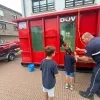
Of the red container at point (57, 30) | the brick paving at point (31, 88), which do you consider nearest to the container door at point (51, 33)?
the red container at point (57, 30)

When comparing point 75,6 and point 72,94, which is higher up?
point 75,6

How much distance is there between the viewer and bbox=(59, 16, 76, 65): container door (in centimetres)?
472

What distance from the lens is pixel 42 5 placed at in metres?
9.61

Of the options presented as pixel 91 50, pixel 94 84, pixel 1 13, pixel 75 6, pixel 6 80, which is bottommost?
pixel 6 80

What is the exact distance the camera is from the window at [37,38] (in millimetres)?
5480

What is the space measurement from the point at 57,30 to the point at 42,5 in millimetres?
5727

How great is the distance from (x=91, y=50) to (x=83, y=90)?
163 centimetres

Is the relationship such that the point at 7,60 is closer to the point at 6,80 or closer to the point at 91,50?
the point at 6,80

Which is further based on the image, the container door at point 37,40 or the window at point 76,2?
the window at point 76,2

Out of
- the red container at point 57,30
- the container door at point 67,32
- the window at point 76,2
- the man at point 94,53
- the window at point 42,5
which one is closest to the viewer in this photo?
the man at point 94,53

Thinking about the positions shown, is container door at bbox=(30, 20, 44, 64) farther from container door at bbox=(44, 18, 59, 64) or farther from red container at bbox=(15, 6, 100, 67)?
container door at bbox=(44, 18, 59, 64)

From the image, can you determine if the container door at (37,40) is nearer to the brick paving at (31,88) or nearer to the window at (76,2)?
the brick paving at (31,88)

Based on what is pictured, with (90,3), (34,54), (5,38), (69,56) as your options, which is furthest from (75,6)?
(5,38)

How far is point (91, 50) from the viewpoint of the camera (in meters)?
2.64
